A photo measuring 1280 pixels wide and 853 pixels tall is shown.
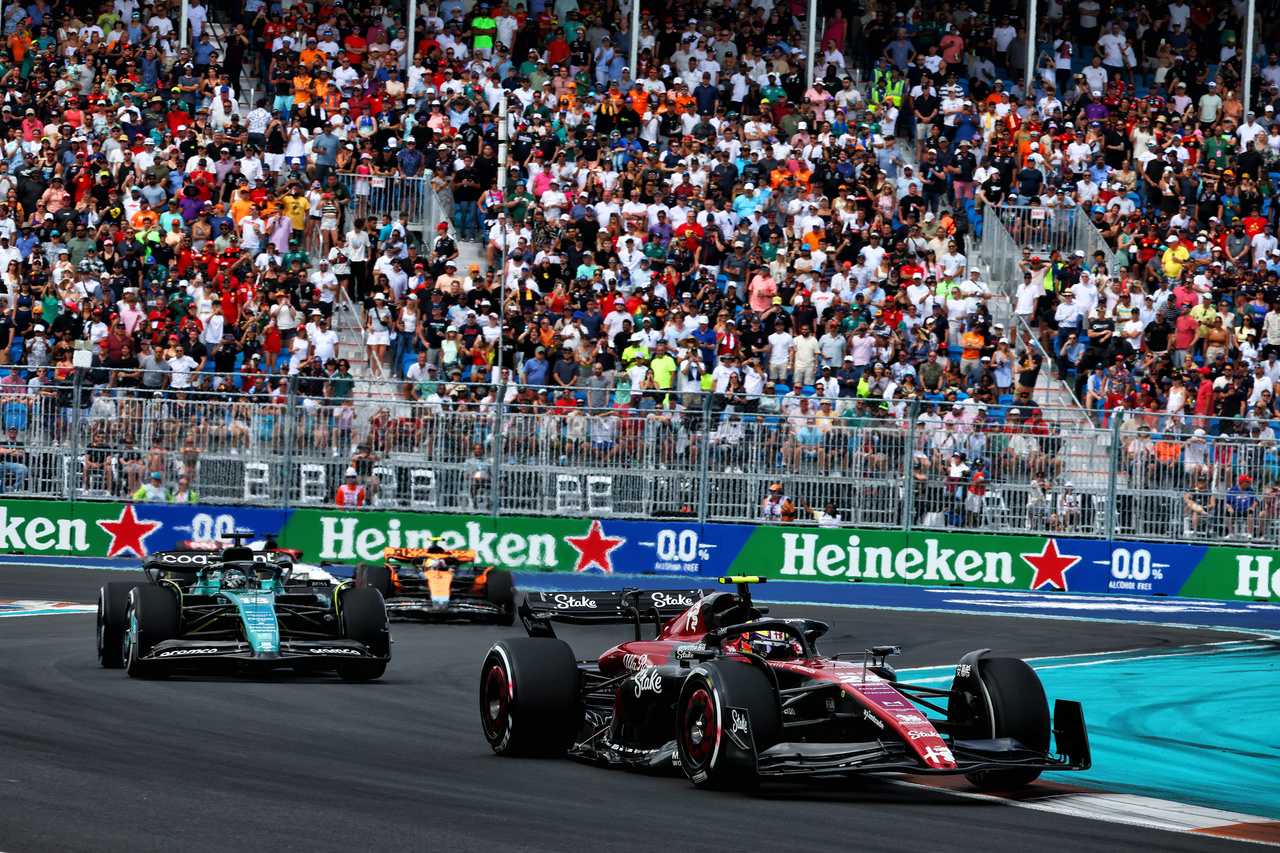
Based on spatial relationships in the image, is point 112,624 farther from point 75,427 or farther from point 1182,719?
point 75,427

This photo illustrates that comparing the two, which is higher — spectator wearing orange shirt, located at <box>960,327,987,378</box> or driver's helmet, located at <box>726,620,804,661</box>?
spectator wearing orange shirt, located at <box>960,327,987,378</box>

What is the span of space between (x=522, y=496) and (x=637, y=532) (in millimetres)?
1524

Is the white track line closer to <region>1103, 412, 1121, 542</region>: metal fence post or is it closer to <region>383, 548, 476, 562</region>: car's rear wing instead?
<region>383, 548, 476, 562</region>: car's rear wing

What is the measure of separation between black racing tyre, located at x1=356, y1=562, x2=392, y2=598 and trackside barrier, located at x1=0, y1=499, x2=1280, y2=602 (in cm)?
452

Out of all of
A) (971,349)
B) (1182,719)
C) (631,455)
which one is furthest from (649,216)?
(1182,719)

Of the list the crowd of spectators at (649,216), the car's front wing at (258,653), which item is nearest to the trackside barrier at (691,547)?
the crowd of spectators at (649,216)

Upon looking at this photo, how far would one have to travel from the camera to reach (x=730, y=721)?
30.6 ft

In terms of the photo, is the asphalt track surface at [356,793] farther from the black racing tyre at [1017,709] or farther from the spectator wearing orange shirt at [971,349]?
the spectator wearing orange shirt at [971,349]

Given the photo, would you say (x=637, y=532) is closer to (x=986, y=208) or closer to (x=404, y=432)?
(x=404, y=432)

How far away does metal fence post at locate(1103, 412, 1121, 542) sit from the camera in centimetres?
2380

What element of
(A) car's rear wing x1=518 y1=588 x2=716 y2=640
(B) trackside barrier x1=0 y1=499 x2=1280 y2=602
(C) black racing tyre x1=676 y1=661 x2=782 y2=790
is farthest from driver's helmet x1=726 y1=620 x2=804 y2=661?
(B) trackside barrier x1=0 y1=499 x2=1280 y2=602

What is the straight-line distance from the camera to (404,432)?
23797 mm

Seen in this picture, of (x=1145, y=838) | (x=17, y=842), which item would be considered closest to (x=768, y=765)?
(x=1145, y=838)

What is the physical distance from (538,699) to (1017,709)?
2.66 meters
